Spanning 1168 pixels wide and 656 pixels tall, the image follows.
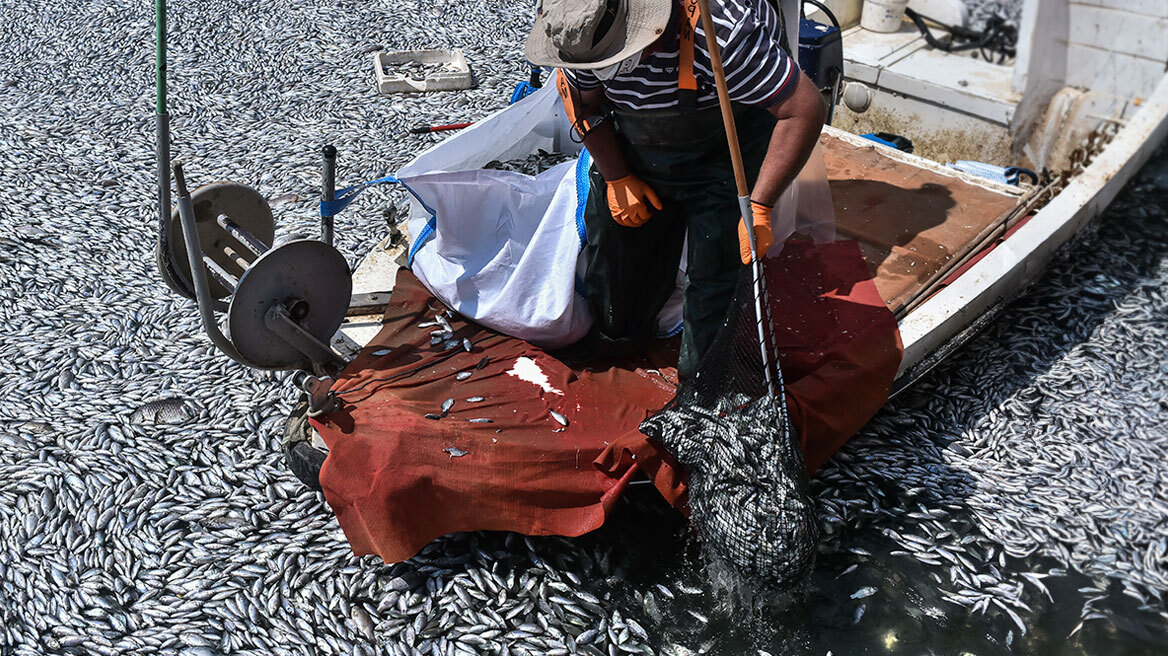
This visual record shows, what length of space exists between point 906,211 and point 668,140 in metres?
2.30

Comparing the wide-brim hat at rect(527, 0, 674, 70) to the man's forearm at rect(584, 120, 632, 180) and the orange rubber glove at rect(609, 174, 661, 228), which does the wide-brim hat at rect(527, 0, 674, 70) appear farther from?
the orange rubber glove at rect(609, 174, 661, 228)

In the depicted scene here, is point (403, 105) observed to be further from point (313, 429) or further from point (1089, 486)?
point (1089, 486)

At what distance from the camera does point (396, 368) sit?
4312 millimetres

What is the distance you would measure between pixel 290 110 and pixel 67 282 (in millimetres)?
2546

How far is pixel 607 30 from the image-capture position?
332 cm

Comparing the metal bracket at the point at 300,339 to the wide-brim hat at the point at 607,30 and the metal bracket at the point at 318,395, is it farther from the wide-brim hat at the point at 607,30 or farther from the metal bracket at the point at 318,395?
the wide-brim hat at the point at 607,30

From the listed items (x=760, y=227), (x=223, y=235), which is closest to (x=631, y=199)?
(x=760, y=227)

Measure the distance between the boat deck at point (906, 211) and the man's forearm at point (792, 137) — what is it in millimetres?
1511

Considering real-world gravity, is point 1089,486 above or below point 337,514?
below

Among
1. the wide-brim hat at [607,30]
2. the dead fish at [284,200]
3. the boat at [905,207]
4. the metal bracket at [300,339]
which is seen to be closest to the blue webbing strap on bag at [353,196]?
the boat at [905,207]

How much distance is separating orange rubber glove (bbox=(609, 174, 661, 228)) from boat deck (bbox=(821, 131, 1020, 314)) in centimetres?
148

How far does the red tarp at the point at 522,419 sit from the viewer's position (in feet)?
12.3

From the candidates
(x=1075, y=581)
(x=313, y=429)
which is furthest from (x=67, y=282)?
(x=1075, y=581)

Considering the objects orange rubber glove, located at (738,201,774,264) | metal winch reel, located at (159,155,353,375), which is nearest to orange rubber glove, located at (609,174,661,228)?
orange rubber glove, located at (738,201,774,264)
